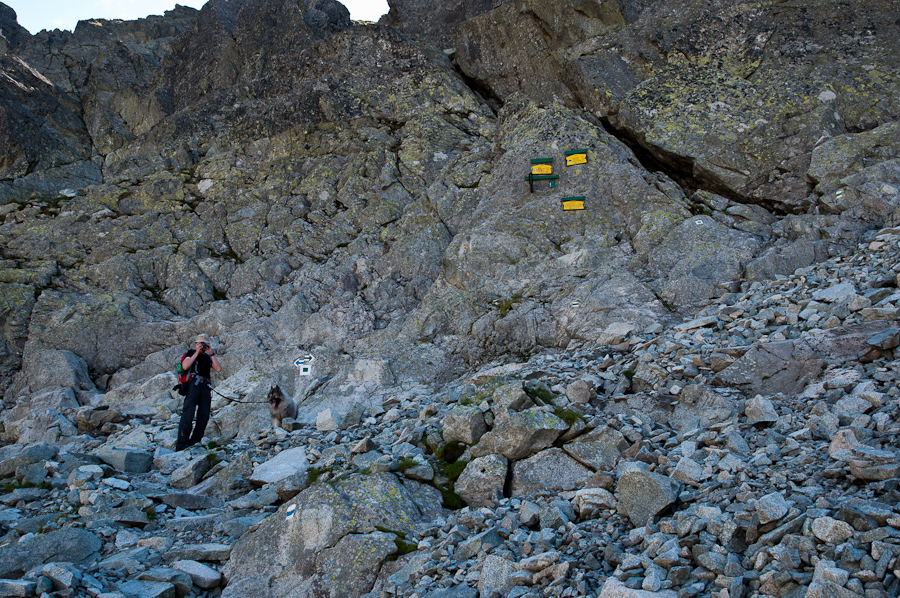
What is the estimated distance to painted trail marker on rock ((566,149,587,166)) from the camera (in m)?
14.5

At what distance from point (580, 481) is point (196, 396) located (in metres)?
7.57

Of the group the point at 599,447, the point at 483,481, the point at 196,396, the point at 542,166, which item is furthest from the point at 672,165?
the point at 196,396

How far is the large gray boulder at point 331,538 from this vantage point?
6020 mm

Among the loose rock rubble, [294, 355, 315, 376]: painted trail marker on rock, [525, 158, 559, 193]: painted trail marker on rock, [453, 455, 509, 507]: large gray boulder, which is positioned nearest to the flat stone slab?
the loose rock rubble

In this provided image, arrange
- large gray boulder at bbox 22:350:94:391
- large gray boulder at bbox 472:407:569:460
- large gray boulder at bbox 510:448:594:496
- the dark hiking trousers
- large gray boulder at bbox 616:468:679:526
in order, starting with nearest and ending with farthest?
1. large gray boulder at bbox 616:468:679:526
2. large gray boulder at bbox 510:448:594:496
3. large gray boulder at bbox 472:407:569:460
4. the dark hiking trousers
5. large gray boulder at bbox 22:350:94:391

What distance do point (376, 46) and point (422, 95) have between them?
9.11 feet

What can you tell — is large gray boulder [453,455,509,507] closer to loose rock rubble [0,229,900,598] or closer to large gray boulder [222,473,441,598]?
loose rock rubble [0,229,900,598]

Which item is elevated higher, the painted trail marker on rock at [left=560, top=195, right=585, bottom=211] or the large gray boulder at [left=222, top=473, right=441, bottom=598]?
the painted trail marker on rock at [left=560, top=195, right=585, bottom=211]

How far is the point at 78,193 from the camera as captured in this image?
706 inches

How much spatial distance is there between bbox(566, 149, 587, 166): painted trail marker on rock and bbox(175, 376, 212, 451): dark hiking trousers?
392 inches

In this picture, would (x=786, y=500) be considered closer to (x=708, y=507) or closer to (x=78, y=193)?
Answer: (x=708, y=507)

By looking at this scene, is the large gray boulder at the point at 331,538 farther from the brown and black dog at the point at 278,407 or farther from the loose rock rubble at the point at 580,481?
the brown and black dog at the point at 278,407

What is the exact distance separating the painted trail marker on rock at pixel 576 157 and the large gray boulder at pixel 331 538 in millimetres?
10003

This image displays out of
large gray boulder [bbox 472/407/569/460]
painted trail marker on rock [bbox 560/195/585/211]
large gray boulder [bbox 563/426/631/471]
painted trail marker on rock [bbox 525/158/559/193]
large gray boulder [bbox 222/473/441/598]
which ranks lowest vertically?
large gray boulder [bbox 222/473/441/598]
